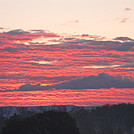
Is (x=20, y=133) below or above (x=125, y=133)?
above

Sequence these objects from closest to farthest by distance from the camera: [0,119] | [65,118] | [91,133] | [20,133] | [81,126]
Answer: [20,133]
[65,118]
[91,133]
[81,126]
[0,119]

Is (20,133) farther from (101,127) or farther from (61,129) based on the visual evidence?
(101,127)

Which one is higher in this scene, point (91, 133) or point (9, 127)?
point (9, 127)

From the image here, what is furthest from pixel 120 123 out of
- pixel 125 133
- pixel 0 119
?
pixel 0 119

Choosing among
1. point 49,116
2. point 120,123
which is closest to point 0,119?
point 120,123

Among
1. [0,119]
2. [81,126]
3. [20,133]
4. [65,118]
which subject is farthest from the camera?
[0,119]

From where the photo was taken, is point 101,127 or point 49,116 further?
point 101,127

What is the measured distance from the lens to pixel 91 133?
15925cm

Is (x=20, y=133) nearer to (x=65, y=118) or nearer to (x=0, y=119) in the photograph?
(x=65, y=118)

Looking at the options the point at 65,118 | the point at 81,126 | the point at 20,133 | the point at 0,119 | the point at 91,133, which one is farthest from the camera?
the point at 0,119

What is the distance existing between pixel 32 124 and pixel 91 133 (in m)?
58.4

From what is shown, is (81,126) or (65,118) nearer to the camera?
(65,118)

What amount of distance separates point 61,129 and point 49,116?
7.42 meters

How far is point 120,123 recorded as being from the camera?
186 meters
